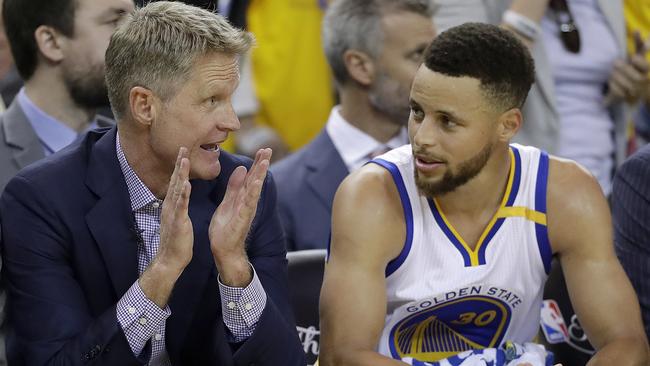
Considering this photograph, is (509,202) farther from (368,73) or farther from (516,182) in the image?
(368,73)

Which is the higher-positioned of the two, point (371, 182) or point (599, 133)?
point (371, 182)

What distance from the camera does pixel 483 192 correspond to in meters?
3.80

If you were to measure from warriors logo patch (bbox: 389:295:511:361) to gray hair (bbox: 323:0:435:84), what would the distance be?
6.05 feet

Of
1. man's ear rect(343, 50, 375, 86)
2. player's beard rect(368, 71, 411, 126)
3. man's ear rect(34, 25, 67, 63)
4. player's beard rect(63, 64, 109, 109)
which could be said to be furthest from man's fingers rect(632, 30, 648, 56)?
man's ear rect(34, 25, 67, 63)

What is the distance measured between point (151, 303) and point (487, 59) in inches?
49.7

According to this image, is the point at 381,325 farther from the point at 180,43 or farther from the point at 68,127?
the point at 68,127

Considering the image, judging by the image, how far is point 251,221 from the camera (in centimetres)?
324

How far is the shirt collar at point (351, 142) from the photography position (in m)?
5.07

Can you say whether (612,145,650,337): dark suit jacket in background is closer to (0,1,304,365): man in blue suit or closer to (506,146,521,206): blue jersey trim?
(506,146,521,206): blue jersey trim

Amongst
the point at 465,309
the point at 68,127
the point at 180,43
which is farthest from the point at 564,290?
the point at 68,127

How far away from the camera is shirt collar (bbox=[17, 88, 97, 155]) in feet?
15.2

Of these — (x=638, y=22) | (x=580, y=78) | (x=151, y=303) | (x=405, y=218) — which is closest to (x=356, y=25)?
(x=580, y=78)

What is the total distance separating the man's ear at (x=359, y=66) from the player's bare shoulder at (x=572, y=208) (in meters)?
1.64

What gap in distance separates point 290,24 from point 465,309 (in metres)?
2.70
